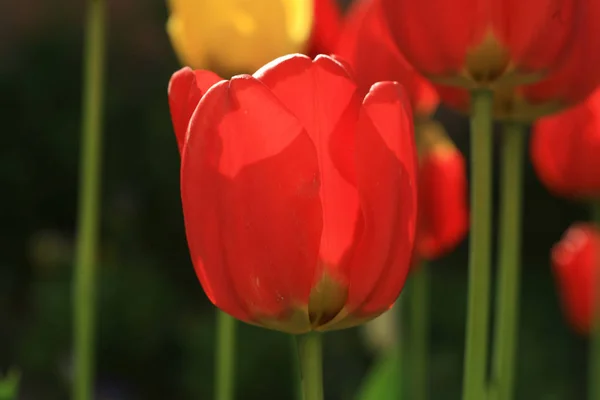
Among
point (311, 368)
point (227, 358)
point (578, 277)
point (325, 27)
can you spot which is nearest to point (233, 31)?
point (325, 27)

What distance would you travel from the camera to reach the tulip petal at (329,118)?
12.8 inches

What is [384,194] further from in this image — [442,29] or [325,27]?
[325,27]

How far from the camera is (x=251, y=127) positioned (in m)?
0.32

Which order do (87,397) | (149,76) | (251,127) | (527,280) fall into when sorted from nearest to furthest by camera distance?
(251,127) < (87,397) < (527,280) < (149,76)

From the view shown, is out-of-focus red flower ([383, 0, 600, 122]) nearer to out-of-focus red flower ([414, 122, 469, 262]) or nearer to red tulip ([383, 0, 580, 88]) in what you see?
red tulip ([383, 0, 580, 88])

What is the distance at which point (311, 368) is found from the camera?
0.32 metres

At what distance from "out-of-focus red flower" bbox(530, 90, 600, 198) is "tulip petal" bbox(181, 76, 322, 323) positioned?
→ 31 cm

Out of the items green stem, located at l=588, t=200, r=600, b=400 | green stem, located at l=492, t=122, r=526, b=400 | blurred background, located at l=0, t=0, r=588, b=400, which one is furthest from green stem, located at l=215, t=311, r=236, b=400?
blurred background, located at l=0, t=0, r=588, b=400

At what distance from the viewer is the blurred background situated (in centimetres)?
170

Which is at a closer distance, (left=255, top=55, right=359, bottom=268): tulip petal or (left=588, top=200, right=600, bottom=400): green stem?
(left=255, top=55, right=359, bottom=268): tulip petal

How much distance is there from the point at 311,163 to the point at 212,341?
1.41 metres

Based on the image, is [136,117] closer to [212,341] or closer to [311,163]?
[212,341]

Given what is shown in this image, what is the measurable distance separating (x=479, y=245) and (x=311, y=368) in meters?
0.09

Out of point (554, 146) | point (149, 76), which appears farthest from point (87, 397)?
point (149, 76)
